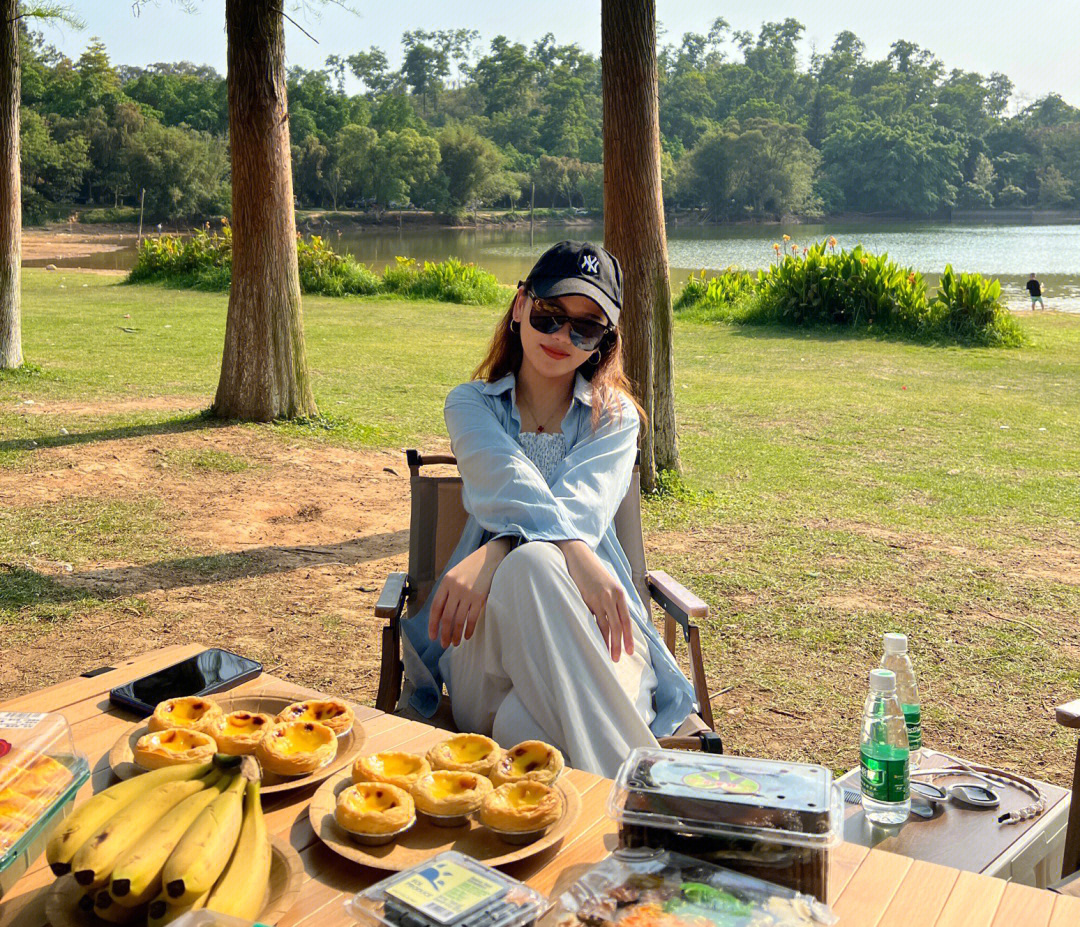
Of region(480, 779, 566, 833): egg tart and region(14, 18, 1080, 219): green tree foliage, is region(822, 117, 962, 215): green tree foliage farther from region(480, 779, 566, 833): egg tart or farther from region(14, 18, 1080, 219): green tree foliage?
region(480, 779, 566, 833): egg tart

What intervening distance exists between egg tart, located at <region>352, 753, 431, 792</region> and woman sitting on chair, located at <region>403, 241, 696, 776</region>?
1.45 feet

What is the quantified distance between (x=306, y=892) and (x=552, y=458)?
1555 mm

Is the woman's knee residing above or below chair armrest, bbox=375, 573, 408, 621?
above

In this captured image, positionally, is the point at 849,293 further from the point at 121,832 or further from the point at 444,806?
the point at 121,832

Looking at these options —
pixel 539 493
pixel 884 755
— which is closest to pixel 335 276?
pixel 539 493

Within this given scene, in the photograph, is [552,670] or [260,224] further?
[260,224]

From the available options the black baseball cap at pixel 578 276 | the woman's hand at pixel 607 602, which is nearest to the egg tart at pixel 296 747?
the woman's hand at pixel 607 602

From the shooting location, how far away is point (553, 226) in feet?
224

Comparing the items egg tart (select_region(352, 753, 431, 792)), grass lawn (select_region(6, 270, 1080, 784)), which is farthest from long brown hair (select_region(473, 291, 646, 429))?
egg tart (select_region(352, 753, 431, 792))

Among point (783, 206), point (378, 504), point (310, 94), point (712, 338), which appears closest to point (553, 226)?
point (783, 206)

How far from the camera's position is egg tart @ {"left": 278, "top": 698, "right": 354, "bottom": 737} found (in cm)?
176

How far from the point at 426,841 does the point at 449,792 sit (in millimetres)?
79

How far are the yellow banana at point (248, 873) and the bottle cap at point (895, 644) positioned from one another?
45.4 inches

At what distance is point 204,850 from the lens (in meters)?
1.25
